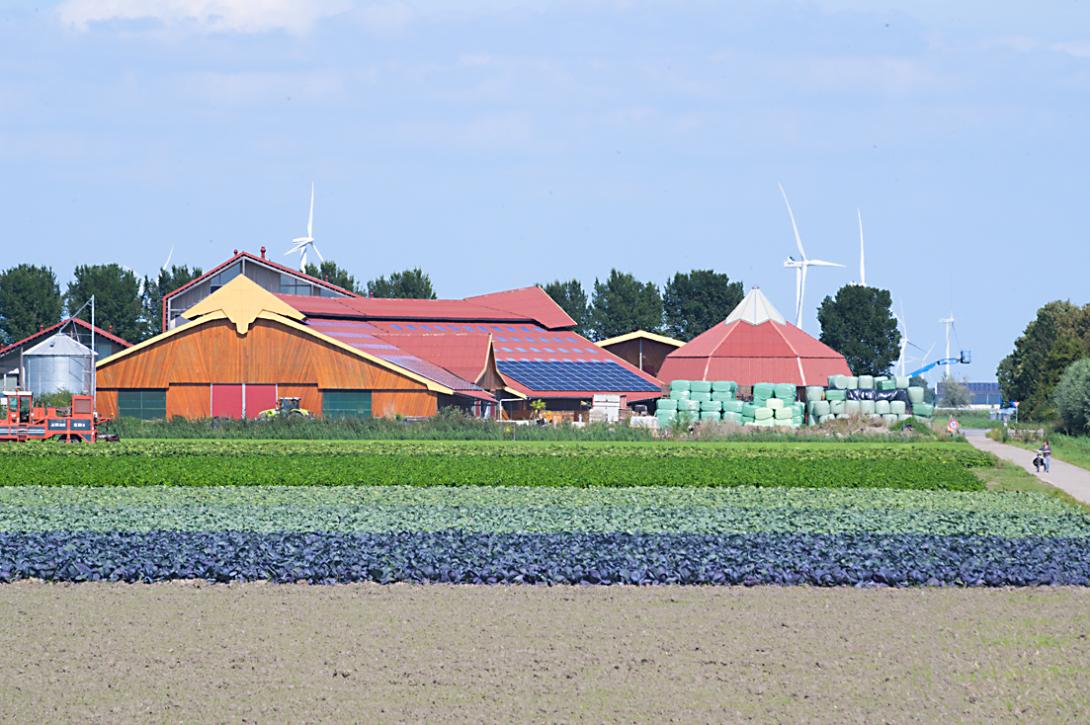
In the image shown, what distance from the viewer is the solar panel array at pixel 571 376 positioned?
271ft

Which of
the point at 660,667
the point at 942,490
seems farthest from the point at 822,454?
the point at 660,667

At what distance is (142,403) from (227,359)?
4.46 metres

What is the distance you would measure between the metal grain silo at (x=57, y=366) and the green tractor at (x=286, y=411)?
1463cm

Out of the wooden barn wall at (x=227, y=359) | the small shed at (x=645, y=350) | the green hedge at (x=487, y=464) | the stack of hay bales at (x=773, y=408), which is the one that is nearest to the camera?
the green hedge at (x=487, y=464)

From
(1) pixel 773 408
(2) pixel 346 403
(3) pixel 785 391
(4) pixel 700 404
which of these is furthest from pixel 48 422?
(3) pixel 785 391

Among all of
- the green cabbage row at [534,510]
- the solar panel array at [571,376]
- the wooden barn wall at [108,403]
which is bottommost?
the green cabbage row at [534,510]

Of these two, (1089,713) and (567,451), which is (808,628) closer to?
(1089,713)

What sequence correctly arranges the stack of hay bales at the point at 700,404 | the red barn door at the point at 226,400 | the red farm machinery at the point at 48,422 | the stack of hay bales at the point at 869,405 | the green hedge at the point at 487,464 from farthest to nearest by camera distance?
1. the stack of hay bales at the point at 869,405
2. the stack of hay bales at the point at 700,404
3. the red barn door at the point at 226,400
4. the red farm machinery at the point at 48,422
5. the green hedge at the point at 487,464

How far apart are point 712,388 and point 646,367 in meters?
26.1

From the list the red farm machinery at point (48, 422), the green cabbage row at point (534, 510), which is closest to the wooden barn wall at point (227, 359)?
the red farm machinery at point (48, 422)

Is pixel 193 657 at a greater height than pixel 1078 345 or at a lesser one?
lesser

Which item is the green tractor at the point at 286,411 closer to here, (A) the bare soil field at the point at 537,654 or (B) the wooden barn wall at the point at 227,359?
(B) the wooden barn wall at the point at 227,359

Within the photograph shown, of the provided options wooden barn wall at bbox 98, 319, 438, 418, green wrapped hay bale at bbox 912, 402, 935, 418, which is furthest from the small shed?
wooden barn wall at bbox 98, 319, 438, 418

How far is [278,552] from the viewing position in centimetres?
2333
